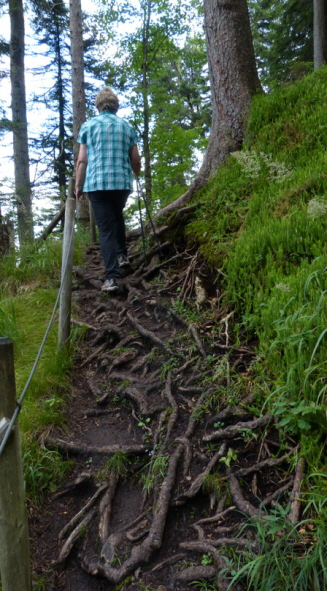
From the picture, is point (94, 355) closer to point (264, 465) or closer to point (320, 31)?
point (264, 465)

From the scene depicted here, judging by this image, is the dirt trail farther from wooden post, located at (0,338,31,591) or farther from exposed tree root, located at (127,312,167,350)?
wooden post, located at (0,338,31,591)

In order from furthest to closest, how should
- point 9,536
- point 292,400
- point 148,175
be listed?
1. point 148,175
2. point 292,400
3. point 9,536

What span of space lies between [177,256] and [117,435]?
7.90 feet

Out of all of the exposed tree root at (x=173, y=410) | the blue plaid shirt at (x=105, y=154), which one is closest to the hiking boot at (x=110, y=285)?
the blue plaid shirt at (x=105, y=154)

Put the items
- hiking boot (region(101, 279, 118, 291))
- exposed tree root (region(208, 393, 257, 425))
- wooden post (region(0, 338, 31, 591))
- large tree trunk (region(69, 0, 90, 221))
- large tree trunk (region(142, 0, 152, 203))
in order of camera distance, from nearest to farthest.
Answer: wooden post (region(0, 338, 31, 591)), exposed tree root (region(208, 393, 257, 425)), hiking boot (region(101, 279, 118, 291)), large tree trunk (region(69, 0, 90, 221)), large tree trunk (region(142, 0, 152, 203))

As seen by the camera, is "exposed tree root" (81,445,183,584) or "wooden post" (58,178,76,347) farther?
"wooden post" (58,178,76,347)

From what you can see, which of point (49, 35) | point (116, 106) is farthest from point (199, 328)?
point (49, 35)

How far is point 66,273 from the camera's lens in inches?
142

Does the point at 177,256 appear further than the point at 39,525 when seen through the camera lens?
Yes

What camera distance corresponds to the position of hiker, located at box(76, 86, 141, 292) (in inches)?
178

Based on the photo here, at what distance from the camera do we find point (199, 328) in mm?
3354

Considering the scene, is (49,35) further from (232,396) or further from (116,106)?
(232,396)

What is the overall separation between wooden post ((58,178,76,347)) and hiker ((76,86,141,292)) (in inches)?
33.6

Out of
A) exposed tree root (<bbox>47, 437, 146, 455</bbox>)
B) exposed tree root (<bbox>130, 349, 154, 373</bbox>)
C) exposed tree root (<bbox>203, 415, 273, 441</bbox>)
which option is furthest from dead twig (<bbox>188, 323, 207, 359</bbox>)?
exposed tree root (<bbox>47, 437, 146, 455</bbox>)
